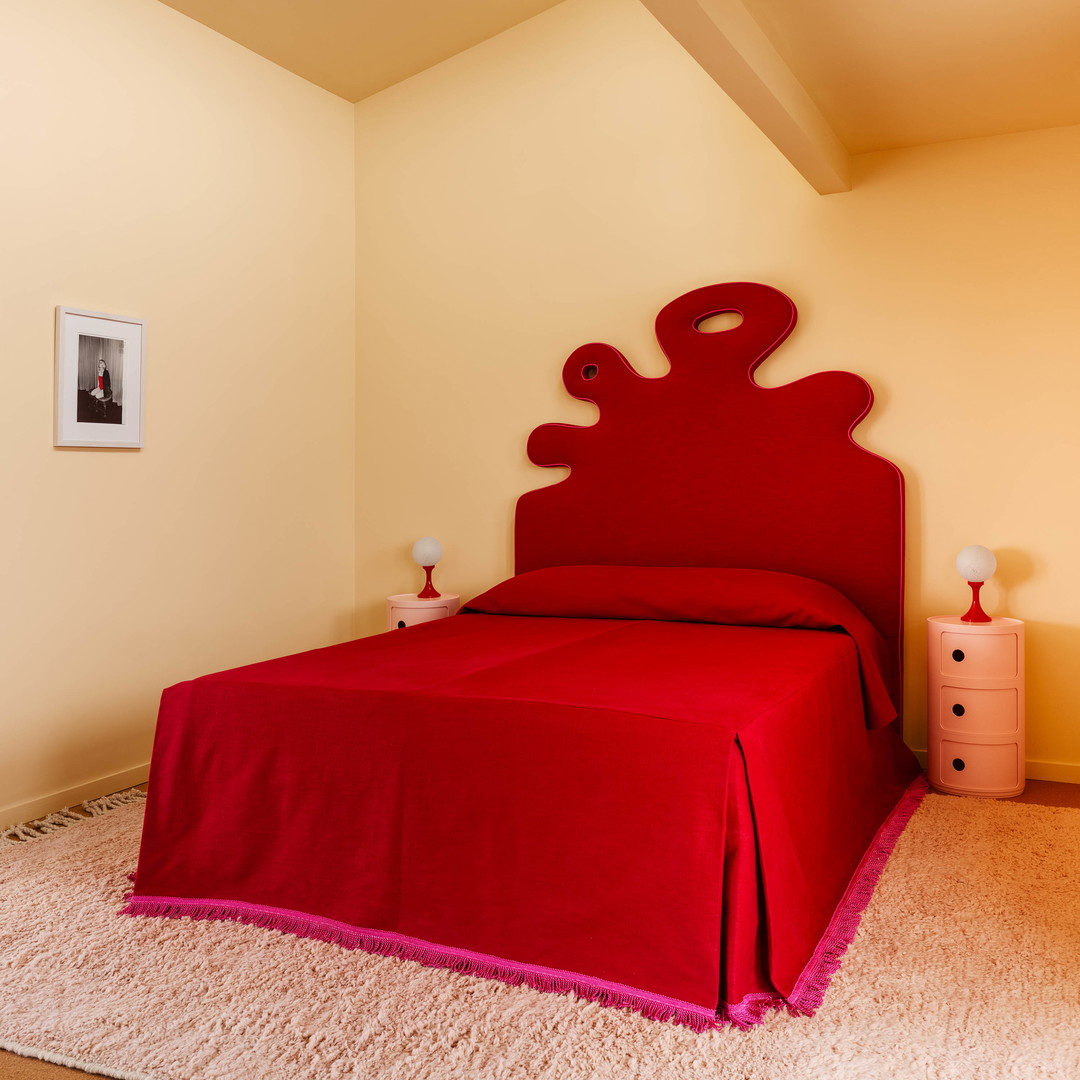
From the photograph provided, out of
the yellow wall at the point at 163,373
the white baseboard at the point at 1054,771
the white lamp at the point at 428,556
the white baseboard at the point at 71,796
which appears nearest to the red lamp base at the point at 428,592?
the white lamp at the point at 428,556

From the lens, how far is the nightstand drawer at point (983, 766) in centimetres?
301

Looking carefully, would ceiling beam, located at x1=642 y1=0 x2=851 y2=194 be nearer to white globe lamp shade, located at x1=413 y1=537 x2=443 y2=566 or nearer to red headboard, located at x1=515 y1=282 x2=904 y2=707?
red headboard, located at x1=515 y1=282 x2=904 y2=707

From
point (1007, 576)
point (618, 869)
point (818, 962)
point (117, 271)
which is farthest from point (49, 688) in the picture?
point (1007, 576)

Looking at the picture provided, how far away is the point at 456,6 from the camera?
12.5 ft

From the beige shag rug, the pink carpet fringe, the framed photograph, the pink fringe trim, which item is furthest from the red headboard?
the framed photograph

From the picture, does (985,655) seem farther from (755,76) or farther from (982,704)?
(755,76)

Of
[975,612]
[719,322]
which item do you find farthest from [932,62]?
[975,612]

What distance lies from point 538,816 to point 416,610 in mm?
2081

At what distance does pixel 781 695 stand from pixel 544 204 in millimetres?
2663

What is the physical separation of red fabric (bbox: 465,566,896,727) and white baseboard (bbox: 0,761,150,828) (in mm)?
1331

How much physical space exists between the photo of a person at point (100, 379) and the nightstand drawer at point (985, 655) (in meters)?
2.87

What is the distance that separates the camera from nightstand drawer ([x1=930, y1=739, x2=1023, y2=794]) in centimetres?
301

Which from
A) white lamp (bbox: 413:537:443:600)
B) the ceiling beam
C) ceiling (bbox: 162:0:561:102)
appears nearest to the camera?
the ceiling beam

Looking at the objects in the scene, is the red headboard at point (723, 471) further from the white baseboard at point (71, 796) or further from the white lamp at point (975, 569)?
the white baseboard at point (71, 796)
